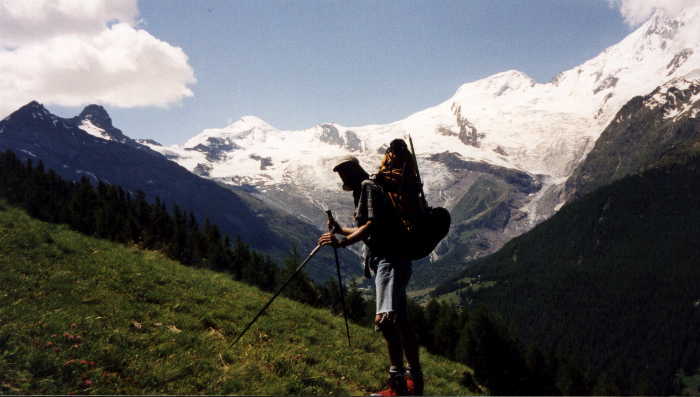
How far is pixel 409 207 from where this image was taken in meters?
8.80

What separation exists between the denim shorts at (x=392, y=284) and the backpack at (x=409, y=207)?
355 millimetres

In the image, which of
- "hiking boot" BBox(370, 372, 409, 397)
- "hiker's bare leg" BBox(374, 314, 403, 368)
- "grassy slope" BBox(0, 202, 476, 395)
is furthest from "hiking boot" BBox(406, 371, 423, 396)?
"grassy slope" BBox(0, 202, 476, 395)

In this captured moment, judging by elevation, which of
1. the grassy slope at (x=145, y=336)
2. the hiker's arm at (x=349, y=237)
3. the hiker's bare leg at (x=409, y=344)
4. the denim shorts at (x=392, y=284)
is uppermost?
the hiker's arm at (x=349, y=237)

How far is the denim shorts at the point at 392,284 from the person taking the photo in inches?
327

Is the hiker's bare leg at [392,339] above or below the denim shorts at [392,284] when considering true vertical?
below

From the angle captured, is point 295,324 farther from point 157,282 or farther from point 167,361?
point 167,361

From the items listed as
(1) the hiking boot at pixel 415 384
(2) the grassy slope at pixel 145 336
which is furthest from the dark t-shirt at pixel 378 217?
(2) the grassy slope at pixel 145 336

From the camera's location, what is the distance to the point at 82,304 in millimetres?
10938

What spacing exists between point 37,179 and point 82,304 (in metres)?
96.0

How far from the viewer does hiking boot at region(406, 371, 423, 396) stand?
8.52 meters

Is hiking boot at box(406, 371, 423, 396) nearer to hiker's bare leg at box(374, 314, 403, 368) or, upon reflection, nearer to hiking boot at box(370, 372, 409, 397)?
hiking boot at box(370, 372, 409, 397)

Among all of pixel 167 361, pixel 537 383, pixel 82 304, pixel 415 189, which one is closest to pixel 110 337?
pixel 167 361

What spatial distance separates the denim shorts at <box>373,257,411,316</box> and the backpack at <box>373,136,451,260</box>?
0.35 meters

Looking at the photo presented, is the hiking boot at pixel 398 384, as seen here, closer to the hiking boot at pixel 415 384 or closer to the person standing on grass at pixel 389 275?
the person standing on grass at pixel 389 275
